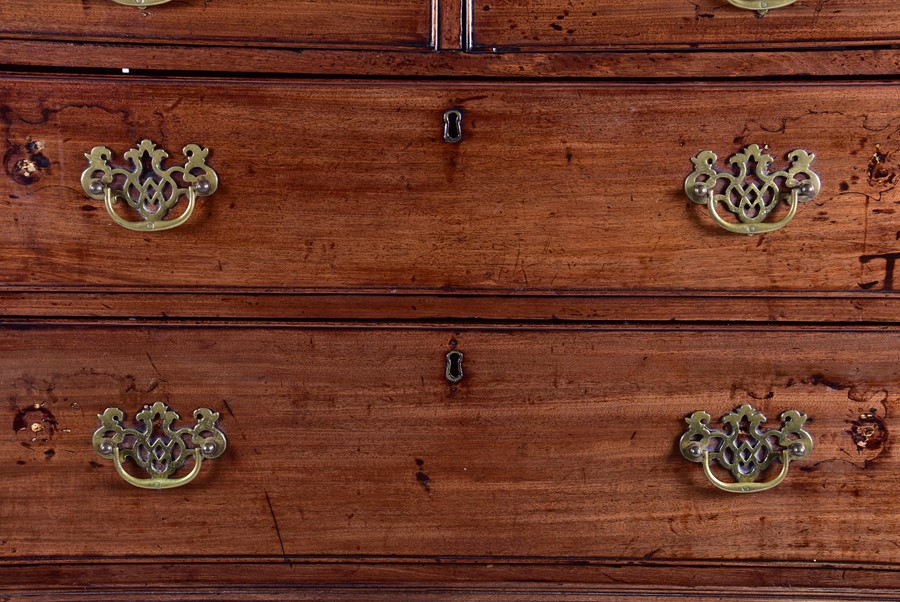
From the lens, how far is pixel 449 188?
61 cm

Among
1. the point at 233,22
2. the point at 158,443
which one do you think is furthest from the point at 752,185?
the point at 158,443

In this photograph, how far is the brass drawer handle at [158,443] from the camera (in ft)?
2.09

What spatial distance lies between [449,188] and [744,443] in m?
0.36

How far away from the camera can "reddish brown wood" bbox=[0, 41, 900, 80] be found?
0.58 meters

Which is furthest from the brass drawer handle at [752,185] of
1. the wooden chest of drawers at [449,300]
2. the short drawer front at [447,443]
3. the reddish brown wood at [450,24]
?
the reddish brown wood at [450,24]

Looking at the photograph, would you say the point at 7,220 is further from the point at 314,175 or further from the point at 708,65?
the point at 708,65

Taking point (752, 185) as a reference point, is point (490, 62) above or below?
above

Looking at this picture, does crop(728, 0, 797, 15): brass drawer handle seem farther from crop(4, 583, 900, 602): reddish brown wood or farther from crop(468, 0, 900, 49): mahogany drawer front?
crop(4, 583, 900, 602): reddish brown wood

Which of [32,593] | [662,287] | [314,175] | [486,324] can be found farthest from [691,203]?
[32,593]

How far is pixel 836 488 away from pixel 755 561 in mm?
105

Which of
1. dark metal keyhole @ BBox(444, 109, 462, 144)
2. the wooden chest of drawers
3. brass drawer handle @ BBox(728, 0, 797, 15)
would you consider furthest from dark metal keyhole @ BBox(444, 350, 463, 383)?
brass drawer handle @ BBox(728, 0, 797, 15)

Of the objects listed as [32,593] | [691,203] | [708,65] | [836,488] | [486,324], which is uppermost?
[708,65]

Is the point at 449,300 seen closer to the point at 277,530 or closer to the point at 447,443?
the point at 447,443

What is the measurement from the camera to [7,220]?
605 mm
